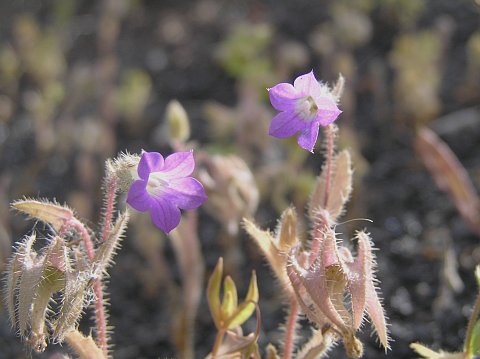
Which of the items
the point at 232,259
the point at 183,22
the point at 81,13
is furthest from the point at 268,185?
the point at 81,13

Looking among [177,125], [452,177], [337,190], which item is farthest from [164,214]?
[452,177]

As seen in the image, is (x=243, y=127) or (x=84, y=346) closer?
(x=84, y=346)

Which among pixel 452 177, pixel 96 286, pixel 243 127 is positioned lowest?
pixel 243 127

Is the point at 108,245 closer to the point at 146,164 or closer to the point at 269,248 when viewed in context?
the point at 146,164

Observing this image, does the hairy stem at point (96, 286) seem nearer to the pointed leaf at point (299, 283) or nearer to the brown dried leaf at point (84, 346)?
the brown dried leaf at point (84, 346)

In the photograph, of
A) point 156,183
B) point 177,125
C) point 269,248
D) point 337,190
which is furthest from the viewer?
point 177,125

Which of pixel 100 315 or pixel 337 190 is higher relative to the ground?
pixel 337 190

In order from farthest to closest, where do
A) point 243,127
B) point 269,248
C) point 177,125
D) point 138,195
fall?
point 243,127, point 177,125, point 269,248, point 138,195

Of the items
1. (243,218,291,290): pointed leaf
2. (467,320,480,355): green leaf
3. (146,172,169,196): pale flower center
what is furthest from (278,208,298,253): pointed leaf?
(467,320,480,355): green leaf
